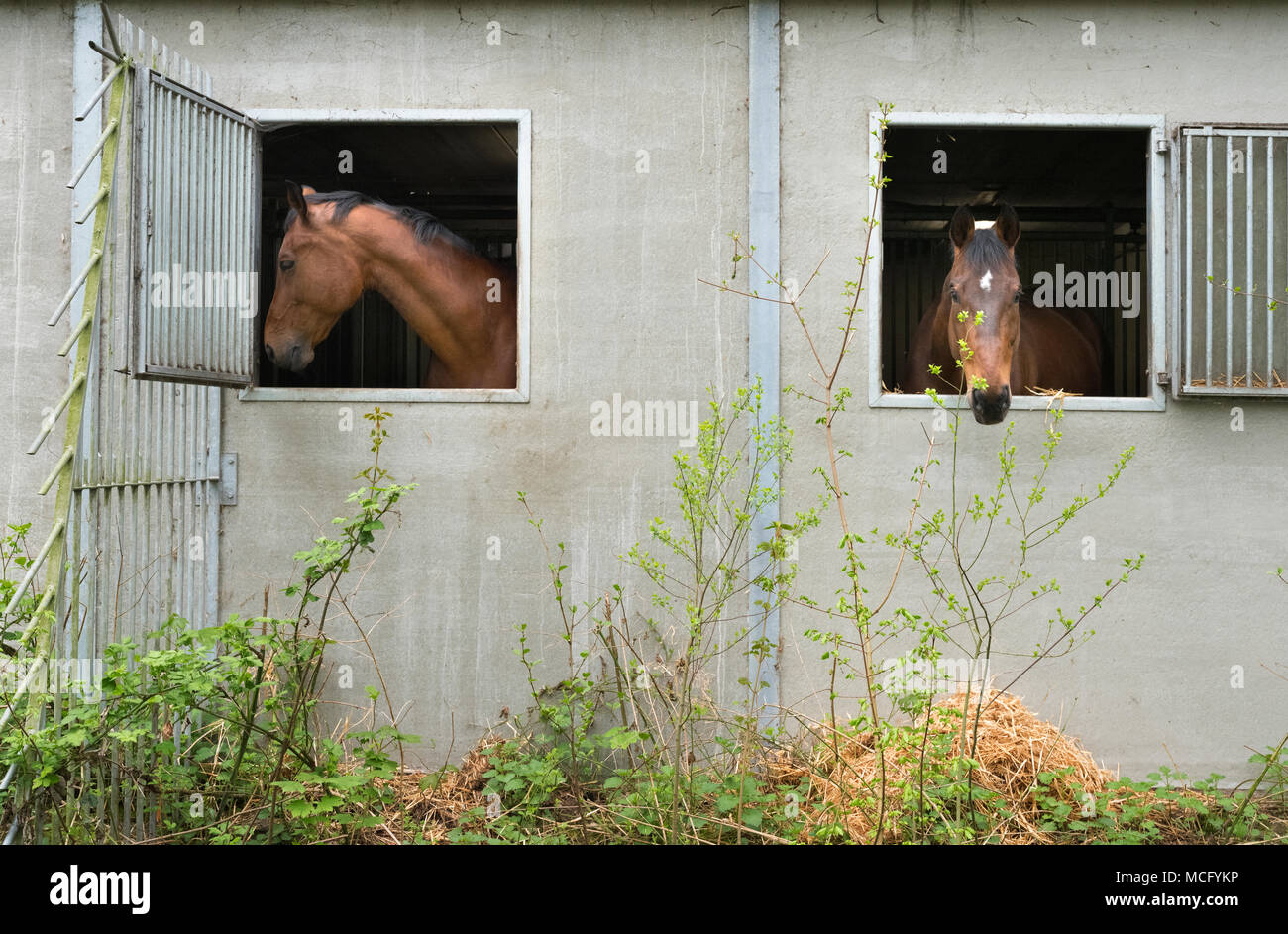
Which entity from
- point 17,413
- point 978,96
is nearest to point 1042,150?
point 978,96

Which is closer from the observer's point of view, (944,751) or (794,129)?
(944,751)

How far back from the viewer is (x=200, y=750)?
398cm

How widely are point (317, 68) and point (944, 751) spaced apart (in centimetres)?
373

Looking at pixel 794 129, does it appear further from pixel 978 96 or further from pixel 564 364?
pixel 564 364

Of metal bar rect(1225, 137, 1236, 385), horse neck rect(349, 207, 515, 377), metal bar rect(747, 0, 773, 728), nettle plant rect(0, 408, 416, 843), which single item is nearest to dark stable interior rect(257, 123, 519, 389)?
horse neck rect(349, 207, 515, 377)

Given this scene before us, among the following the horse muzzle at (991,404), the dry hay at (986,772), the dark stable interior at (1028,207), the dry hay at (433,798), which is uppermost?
the dark stable interior at (1028,207)

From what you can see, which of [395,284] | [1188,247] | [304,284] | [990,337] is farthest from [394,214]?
[1188,247]

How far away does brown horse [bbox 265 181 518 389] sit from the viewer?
15.3 feet

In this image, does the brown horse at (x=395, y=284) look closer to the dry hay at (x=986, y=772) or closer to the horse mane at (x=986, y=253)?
the horse mane at (x=986, y=253)

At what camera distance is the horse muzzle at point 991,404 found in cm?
415

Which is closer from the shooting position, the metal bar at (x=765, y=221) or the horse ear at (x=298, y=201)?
the metal bar at (x=765, y=221)

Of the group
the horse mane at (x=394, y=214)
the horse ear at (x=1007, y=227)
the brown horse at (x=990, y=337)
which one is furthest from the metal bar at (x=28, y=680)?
the horse ear at (x=1007, y=227)

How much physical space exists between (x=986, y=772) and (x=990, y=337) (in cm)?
173

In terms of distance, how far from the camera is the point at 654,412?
4.38 meters
